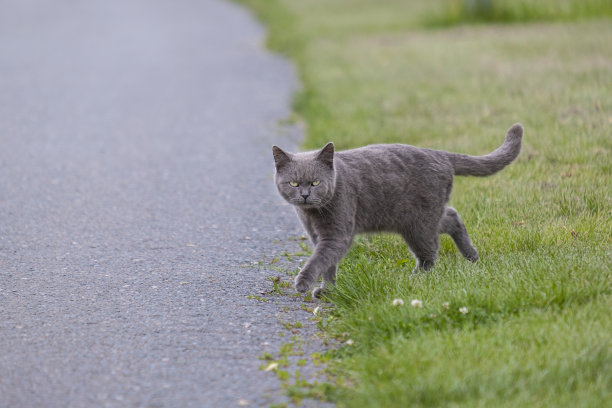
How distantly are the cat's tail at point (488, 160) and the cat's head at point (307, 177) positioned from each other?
91 centimetres

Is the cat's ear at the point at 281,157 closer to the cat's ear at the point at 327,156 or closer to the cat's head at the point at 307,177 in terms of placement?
the cat's head at the point at 307,177

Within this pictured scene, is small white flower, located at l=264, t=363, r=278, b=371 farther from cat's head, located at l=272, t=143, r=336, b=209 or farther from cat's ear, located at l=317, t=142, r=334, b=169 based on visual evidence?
cat's ear, located at l=317, t=142, r=334, b=169

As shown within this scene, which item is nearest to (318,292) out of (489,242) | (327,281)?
(327,281)

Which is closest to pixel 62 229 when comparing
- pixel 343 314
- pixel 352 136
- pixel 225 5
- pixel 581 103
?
pixel 343 314

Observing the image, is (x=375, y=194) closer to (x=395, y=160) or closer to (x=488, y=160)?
(x=395, y=160)

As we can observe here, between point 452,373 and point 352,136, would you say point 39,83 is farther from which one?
point 452,373

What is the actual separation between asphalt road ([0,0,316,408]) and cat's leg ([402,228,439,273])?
3.15ft

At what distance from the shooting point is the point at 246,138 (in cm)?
888

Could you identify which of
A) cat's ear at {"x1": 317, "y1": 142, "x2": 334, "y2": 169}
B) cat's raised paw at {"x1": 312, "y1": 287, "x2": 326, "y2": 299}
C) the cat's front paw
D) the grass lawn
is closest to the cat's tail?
the grass lawn

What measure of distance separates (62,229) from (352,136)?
3205 millimetres

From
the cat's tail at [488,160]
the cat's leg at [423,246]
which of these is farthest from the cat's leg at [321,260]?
the cat's tail at [488,160]

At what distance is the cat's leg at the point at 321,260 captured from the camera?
4496mm

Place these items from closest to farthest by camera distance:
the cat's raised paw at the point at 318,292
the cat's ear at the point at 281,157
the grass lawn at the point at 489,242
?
the grass lawn at the point at 489,242 < the cat's raised paw at the point at 318,292 < the cat's ear at the point at 281,157

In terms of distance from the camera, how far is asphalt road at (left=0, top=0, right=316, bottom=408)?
12.0 feet
